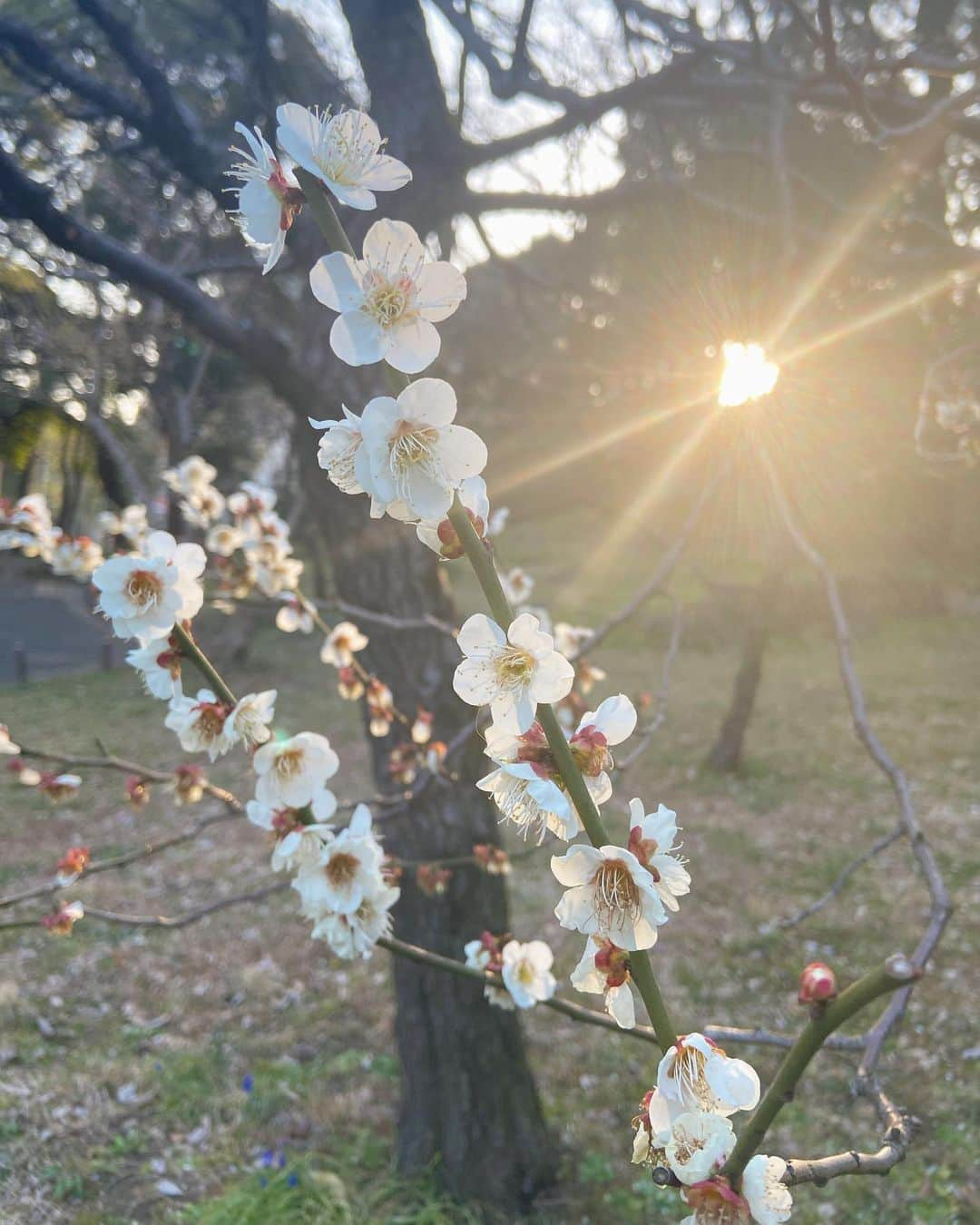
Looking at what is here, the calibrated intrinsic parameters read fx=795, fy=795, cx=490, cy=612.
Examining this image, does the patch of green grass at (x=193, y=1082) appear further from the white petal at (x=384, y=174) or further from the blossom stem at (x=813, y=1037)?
the white petal at (x=384, y=174)

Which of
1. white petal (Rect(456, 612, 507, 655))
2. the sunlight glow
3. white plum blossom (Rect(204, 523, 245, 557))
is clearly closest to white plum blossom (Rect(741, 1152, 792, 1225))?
white petal (Rect(456, 612, 507, 655))

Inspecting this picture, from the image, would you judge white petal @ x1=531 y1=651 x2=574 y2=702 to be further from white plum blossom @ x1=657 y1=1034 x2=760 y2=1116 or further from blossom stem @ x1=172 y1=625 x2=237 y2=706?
blossom stem @ x1=172 y1=625 x2=237 y2=706

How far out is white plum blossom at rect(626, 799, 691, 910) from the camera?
650 millimetres

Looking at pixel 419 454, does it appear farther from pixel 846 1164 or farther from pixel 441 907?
pixel 441 907

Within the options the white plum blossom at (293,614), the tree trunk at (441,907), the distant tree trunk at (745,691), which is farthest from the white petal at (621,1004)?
the distant tree trunk at (745,691)

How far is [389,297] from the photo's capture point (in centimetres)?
55

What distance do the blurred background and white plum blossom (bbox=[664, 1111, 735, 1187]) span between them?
5.35ft

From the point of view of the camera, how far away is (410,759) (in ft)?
6.71

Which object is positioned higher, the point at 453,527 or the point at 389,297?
the point at 389,297

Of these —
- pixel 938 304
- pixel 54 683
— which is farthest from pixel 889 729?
pixel 54 683

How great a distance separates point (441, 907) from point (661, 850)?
1.91 m

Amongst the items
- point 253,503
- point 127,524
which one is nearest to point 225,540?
point 253,503

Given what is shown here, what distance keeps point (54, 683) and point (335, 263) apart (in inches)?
432

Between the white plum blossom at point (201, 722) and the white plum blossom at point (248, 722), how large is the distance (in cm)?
2
